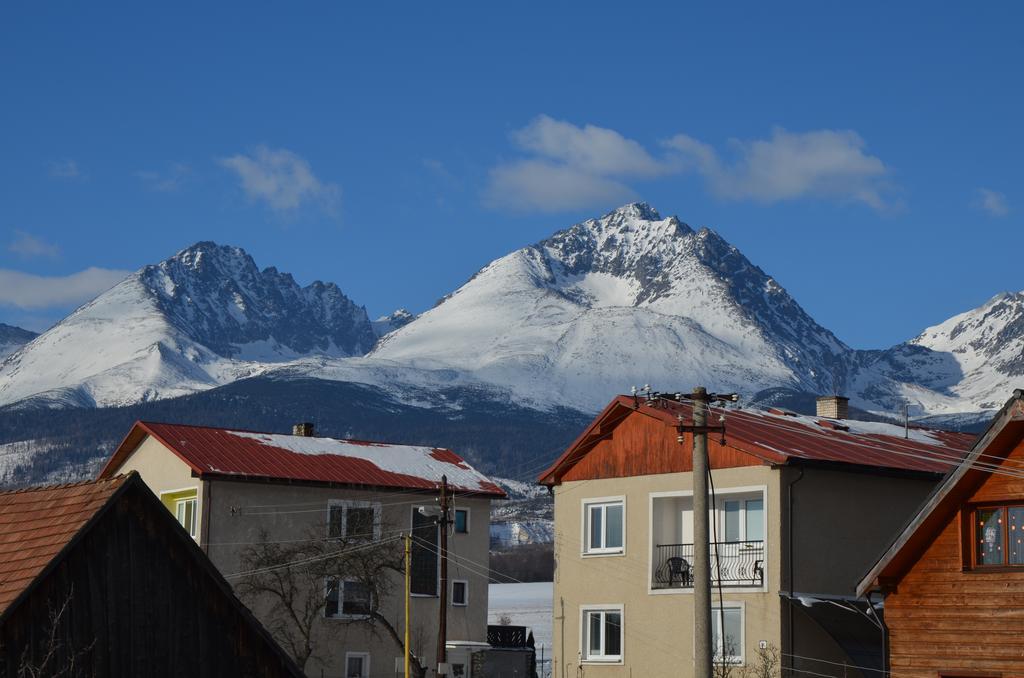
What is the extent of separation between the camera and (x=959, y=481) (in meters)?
30.2

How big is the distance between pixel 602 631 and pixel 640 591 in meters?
1.88

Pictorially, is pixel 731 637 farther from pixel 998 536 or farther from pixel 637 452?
pixel 998 536

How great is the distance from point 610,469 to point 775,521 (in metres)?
6.52

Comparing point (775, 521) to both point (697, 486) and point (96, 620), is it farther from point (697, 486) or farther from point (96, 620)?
point (96, 620)

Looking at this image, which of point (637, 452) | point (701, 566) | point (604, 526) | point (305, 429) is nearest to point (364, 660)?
point (305, 429)

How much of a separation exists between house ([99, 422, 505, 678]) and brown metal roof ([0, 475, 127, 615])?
84.6ft

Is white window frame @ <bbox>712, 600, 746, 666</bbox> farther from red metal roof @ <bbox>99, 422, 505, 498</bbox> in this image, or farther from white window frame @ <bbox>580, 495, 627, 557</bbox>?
red metal roof @ <bbox>99, 422, 505, 498</bbox>

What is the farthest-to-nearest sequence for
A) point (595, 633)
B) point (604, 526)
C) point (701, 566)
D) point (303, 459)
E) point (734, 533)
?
point (303, 459) → point (604, 526) → point (595, 633) → point (734, 533) → point (701, 566)

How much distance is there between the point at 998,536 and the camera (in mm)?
30953

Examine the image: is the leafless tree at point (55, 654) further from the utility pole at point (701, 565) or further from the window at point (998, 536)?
the window at point (998, 536)

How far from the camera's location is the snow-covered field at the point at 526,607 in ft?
369

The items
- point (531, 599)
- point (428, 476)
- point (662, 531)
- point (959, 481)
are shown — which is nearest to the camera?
point (959, 481)

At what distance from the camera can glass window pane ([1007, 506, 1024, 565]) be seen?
30484 millimetres

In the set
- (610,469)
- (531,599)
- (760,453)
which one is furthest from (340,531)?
(531,599)
